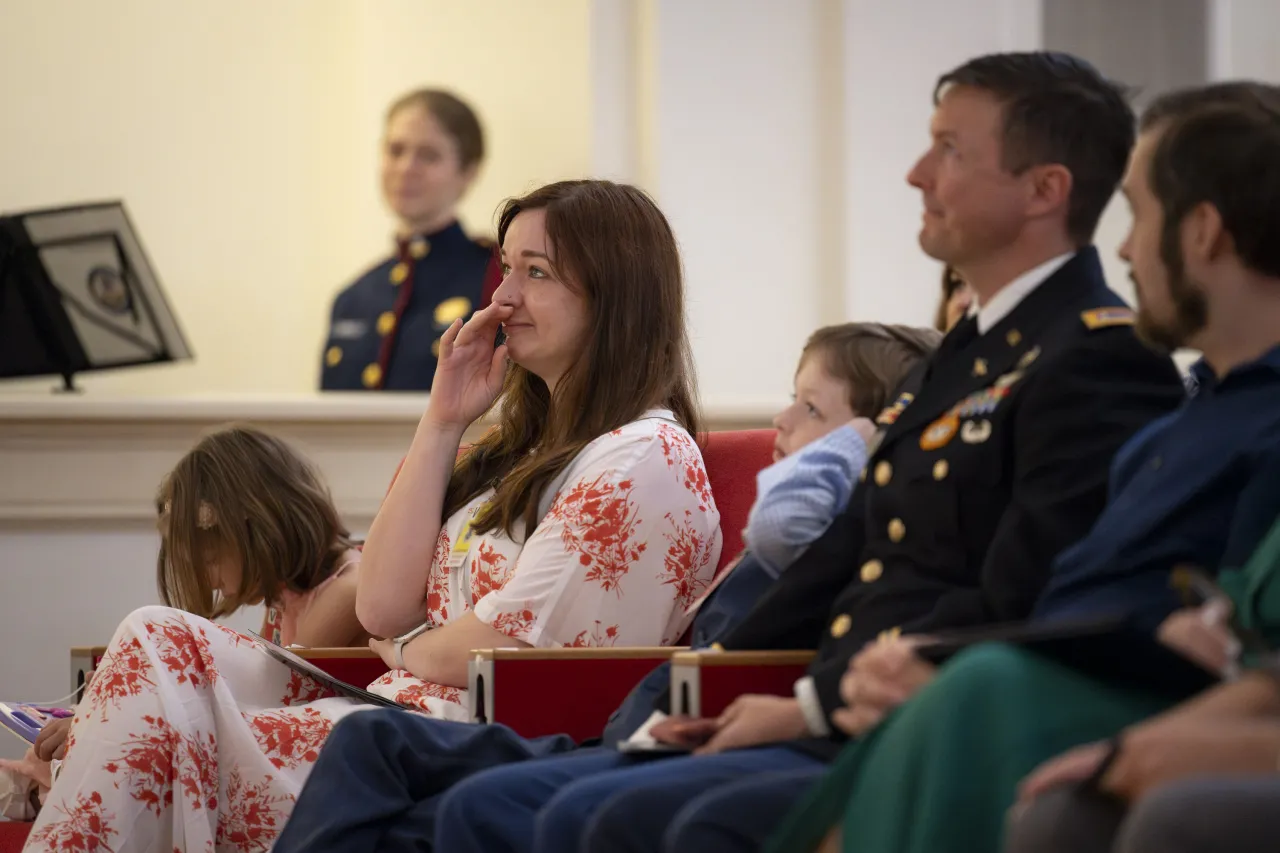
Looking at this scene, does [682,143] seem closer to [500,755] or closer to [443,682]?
[443,682]

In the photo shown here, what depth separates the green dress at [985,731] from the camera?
138 cm

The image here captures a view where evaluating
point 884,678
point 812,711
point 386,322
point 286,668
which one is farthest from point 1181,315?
point 386,322

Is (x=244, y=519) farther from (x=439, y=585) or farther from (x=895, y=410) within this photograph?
(x=895, y=410)

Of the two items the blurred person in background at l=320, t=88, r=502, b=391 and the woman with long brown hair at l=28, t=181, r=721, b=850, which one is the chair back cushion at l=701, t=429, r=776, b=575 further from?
the blurred person in background at l=320, t=88, r=502, b=391

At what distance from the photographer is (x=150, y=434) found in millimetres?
4168

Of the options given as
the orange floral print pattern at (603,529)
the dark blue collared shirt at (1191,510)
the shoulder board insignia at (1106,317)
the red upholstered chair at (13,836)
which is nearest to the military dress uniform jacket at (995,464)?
the shoulder board insignia at (1106,317)

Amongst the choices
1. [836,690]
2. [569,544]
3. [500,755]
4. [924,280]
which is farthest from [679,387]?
[924,280]

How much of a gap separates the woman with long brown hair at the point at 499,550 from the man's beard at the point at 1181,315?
912mm

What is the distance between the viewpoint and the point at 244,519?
9.50ft

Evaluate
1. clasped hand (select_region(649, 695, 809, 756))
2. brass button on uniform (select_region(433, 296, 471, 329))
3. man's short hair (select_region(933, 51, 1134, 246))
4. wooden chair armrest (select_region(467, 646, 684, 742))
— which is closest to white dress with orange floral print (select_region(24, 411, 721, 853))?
wooden chair armrest (select_region(467, 646, 684, 742))

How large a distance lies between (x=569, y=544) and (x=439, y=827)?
59cm

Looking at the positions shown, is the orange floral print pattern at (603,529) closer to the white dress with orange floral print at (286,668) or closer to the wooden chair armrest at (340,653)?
the white dress with orange floral print at (286,668)

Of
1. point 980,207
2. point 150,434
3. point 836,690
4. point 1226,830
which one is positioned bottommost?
point 150,434

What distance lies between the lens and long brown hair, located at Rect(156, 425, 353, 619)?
2.90 meters
